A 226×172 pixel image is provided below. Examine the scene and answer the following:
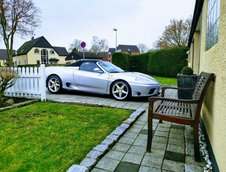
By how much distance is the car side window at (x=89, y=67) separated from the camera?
245 inches

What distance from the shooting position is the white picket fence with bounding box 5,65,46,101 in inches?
213

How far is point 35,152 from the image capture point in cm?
241

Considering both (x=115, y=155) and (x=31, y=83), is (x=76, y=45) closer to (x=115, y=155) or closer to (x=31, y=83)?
(x=31, y=83)

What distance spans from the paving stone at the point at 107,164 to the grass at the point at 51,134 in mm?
263

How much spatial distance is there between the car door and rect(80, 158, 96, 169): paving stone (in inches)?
151

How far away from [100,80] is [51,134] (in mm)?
3178

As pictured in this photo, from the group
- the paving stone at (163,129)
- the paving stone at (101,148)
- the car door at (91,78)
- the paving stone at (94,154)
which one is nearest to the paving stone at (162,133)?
the paving stone at (163,129)

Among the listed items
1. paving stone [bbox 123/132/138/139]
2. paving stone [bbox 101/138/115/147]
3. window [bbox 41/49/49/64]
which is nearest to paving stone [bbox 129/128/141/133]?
paving stone [bbox 123/132/138/139]

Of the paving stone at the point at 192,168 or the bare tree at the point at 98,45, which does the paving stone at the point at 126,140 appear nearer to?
the paving stone at the point at 192,168

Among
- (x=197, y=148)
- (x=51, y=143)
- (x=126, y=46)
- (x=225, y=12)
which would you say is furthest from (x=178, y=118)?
(x=126, y=46)

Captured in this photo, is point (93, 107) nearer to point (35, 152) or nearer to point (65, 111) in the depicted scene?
point (65, 111)

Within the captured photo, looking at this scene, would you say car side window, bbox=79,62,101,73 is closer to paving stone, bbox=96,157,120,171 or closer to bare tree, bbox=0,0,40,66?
paving stone, bbox=96,157,120,171

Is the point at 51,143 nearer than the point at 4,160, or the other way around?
the point at 4,160

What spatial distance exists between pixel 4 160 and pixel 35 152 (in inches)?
13.8
